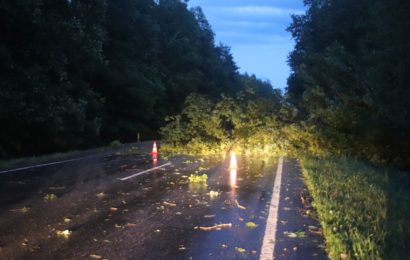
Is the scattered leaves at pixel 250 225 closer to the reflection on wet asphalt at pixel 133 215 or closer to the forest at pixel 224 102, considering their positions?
the reflection on wet asphalt at pixel 133 215

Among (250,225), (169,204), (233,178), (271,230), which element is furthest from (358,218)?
(233,178)

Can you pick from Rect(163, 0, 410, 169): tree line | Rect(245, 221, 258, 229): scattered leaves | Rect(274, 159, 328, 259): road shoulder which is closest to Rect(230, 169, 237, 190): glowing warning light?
Rect(274, 159, 328, 259): road shoulder

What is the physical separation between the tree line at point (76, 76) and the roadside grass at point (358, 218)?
13858 mm

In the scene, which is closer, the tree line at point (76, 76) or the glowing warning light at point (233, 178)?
the glowing warning light at point (233, 178)

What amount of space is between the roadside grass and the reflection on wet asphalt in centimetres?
100

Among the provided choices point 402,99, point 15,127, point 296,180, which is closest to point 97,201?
point 296,180

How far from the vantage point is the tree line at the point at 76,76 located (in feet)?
69.8

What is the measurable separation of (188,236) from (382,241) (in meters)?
2.56

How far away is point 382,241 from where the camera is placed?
6301mm

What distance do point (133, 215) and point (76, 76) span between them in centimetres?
2489

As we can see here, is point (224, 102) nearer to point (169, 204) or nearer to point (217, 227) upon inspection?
point (169, 204)

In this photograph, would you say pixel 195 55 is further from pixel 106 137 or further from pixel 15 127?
pixel 15 127

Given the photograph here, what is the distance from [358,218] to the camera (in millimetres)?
7500

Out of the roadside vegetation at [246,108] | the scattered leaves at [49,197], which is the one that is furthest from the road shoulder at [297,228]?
the scattered leaves at [49,197]
